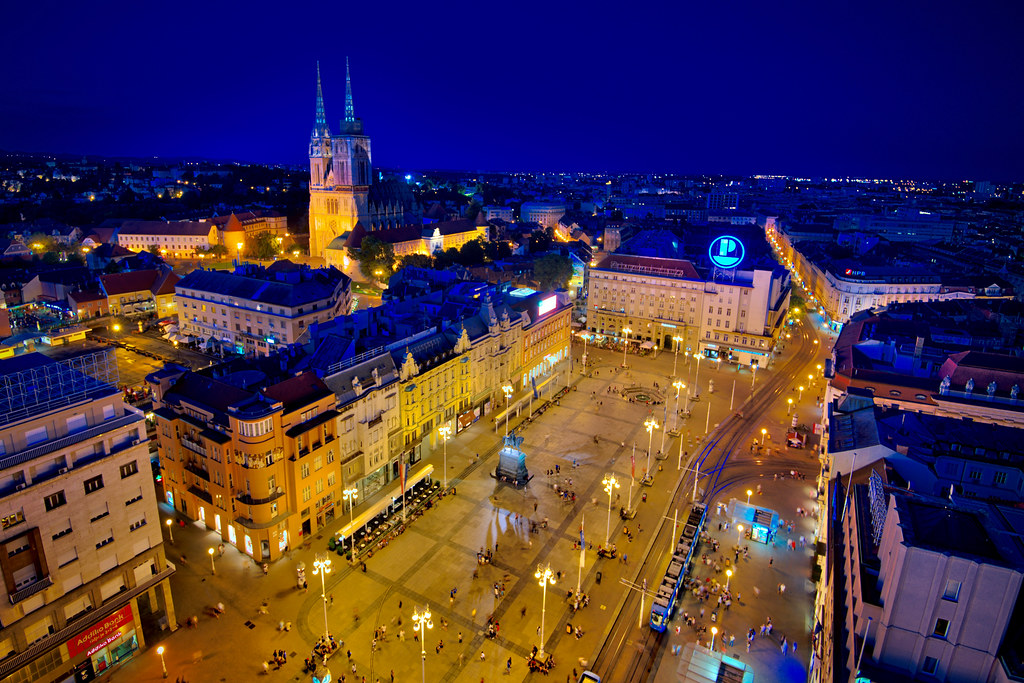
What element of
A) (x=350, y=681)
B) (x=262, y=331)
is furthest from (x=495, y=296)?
(x=350, y=681)

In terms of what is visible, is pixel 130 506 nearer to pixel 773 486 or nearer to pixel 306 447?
pixel 306 447

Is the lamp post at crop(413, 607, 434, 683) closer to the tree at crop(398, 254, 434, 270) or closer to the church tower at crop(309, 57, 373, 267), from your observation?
the tree at crop(398, 254, 434, 270)

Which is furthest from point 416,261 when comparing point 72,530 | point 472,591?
point 72,530

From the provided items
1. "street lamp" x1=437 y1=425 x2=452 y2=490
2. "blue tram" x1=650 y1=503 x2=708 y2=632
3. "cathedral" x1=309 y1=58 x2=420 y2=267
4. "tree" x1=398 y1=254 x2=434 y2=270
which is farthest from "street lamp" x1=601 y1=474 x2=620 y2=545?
"cathedral" x1=309 y1=58 x2=420 y2=267

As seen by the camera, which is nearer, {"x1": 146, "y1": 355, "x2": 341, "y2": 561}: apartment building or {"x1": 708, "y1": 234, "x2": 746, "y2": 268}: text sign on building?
{"x1": 146, "y1": 355, "x2": 341, "y2": 561}: apartment building

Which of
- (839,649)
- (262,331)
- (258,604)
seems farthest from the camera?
(262,331)

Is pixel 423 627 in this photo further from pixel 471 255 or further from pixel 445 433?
pixel 471 255
